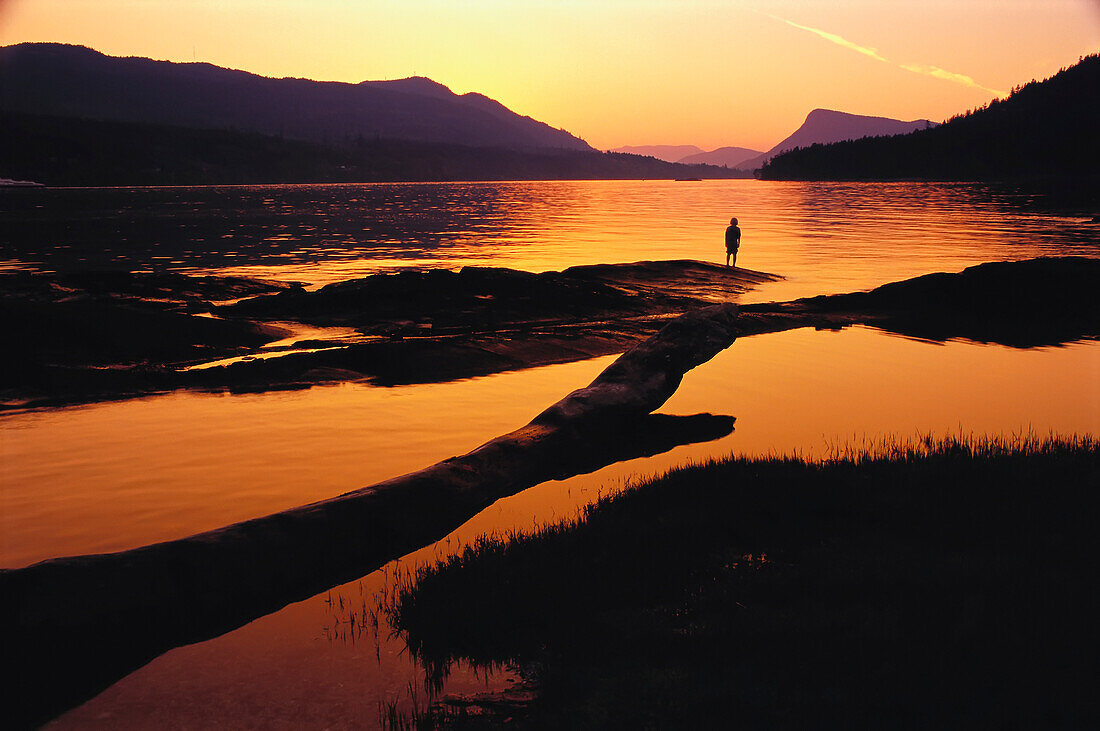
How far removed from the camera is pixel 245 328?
58.3 ft

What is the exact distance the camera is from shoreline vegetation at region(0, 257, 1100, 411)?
1441 cm

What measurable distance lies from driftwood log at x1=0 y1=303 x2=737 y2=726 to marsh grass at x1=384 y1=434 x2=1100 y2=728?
21.5 inches

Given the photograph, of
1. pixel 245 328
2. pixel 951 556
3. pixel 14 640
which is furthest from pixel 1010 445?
pixel 245 328

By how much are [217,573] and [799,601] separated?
159 inches

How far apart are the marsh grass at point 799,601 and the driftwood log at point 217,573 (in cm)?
55

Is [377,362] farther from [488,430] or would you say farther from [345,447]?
[345,447]

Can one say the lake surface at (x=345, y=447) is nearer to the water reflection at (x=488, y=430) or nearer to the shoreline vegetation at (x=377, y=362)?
the water reflection at (x=488, y=430)

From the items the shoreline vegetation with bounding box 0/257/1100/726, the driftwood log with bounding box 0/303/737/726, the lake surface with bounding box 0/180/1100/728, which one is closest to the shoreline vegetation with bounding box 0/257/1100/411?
the shoreline vegetation with bounding box 0/257/1100/726

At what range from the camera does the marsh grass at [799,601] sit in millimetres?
4352

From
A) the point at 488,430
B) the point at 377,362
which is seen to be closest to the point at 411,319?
the point at 377,362

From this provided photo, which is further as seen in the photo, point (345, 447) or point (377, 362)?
point (377, 362)

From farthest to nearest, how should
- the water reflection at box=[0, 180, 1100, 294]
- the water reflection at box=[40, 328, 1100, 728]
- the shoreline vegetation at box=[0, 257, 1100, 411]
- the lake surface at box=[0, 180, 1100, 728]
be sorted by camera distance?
the water reflection at box=[0, 180, 1100, 294], the shoreline vegetation at box=[0, 257, 1100, 411], the lake surface at box=[0, 180, 1100, 728], the water reflection at box=[40, 328, 1100, 728]

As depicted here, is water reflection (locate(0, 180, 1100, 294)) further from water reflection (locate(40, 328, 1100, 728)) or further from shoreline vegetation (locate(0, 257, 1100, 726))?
water reflection (locate(40, 328, 1100, 728))

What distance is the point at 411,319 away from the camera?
64.4 feet
